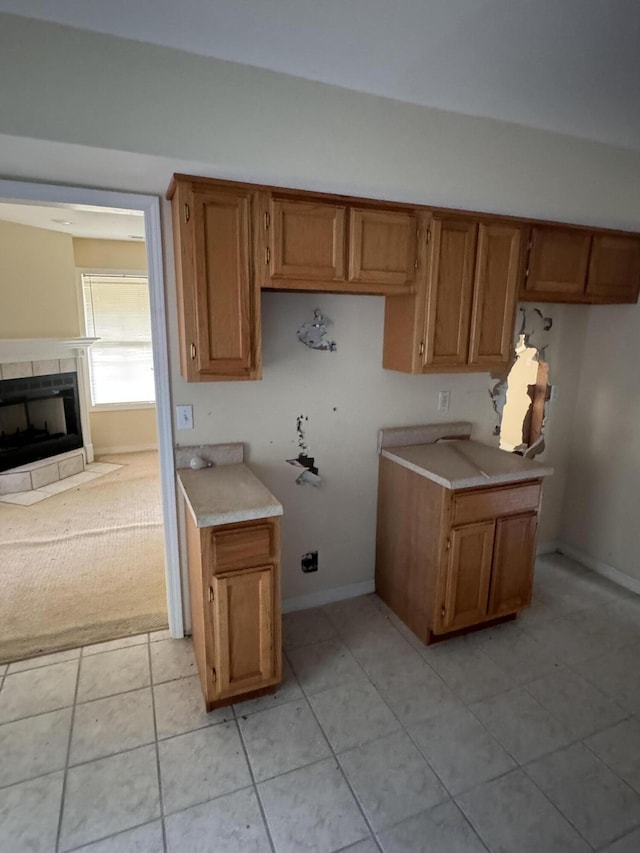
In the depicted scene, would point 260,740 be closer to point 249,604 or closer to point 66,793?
point 249,604

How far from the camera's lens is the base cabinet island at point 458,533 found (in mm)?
2256

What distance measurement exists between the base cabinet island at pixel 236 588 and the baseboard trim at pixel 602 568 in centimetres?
232

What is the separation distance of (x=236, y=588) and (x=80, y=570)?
1749 mm

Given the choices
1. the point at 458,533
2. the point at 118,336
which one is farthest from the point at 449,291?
the point at 118,336

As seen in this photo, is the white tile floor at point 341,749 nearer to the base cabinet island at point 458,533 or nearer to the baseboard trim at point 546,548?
the base cabinet island at point 458,533

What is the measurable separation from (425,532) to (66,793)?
1.76 meters

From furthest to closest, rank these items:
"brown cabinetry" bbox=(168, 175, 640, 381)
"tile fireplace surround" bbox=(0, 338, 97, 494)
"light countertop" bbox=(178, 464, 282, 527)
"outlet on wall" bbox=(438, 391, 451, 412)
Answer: "tile fireplace surround" bbox=(0, 338, 97, 494)
"outlet on wall" bbox=(438, 391, 451, 412)
"brown cabinetry" bbox=(168, 175, 640, 381)
"light countertop" bbox=(178, 464, 282, 527)

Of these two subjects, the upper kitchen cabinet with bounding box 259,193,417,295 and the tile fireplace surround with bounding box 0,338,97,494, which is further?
the tile fireplace surround with bounding box 0,338,97,494

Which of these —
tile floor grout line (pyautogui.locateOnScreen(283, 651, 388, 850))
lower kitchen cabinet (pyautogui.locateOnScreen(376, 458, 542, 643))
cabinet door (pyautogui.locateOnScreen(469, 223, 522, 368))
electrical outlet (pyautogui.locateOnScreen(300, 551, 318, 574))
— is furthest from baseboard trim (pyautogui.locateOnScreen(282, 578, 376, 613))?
cabinet door (pyautogui.locateOnScreen(469, 223, 522, 368))

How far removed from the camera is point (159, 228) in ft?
6.73

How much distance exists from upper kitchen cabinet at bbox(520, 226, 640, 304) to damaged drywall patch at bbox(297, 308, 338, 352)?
1.07 metres

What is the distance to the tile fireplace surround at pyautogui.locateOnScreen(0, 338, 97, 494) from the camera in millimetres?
4477

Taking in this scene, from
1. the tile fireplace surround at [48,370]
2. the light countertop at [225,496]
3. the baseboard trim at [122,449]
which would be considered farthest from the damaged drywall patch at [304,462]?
the baseboard trim at [122,449]

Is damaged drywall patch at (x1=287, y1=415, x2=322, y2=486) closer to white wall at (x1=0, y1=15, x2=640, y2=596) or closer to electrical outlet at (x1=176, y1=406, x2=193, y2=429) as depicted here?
white wall at (x1=0, y1=15, x2=640, y2=596)
